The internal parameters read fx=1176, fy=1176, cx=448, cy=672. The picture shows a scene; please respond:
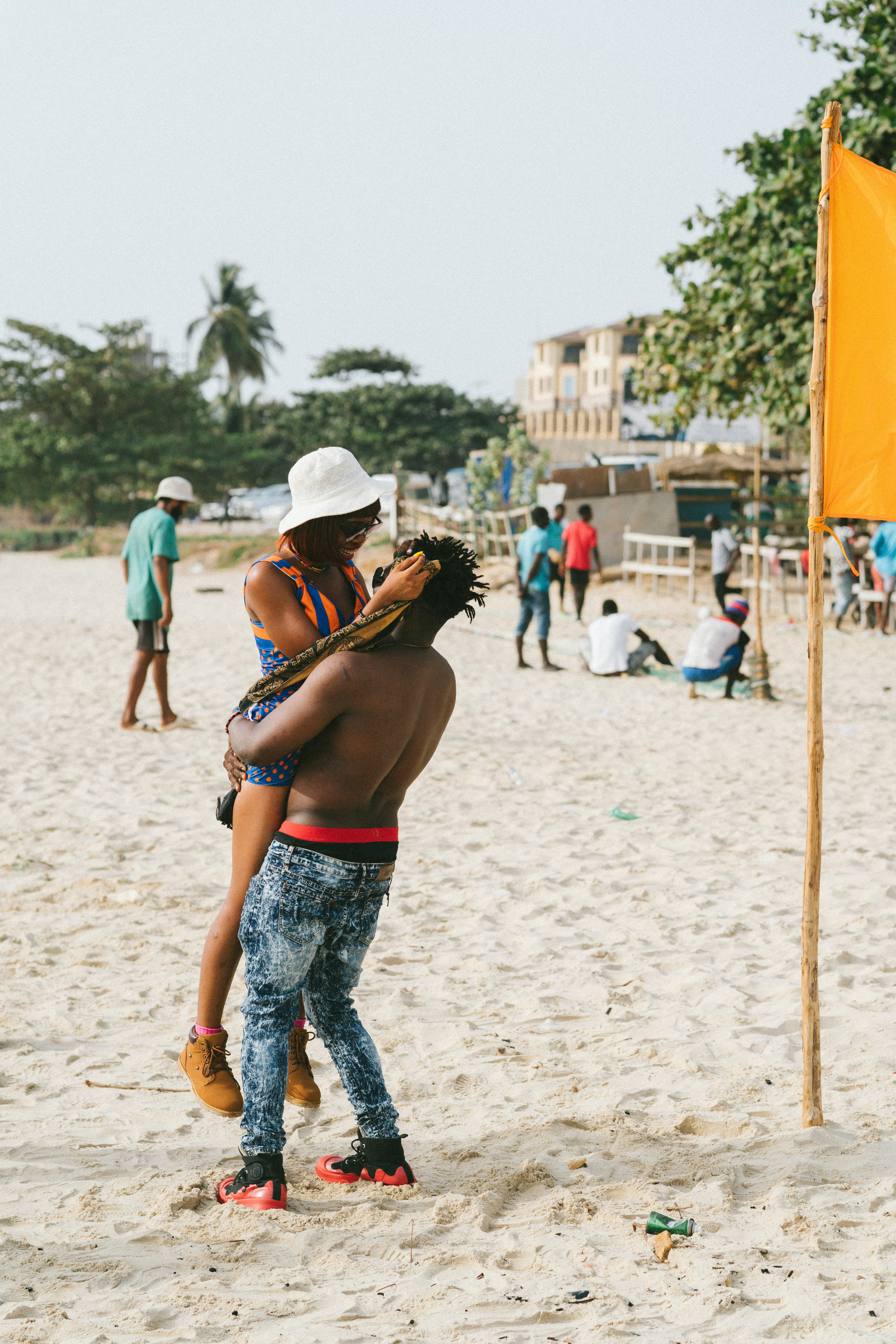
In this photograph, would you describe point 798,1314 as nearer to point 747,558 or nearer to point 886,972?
point 886,972

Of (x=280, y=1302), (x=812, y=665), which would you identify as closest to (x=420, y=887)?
(x=812, y=665)

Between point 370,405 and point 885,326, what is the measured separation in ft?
130

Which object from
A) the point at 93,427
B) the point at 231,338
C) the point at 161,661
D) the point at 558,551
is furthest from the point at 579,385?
the point at 161,661

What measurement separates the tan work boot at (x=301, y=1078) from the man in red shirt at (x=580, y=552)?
1312 centimetres

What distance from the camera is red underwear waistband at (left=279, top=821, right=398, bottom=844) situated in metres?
2.56

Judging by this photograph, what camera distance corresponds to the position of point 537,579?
12.2 m

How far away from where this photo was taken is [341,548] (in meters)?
2.80

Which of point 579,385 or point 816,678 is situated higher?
point 579,385

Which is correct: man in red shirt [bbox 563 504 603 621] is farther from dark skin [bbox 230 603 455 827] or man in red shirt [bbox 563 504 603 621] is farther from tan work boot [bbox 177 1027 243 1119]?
dark skin [bbox 230 603 455 827]

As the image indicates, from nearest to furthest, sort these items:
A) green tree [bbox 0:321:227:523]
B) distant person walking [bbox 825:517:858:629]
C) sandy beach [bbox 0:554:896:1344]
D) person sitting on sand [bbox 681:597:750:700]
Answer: sandy beach [bbox 0:554:896:1344]
person sitting on sand [bbox 681:597:750:700]
distant person walking [bbox 825:517:858:629]
green tree [bbox 0:321:227:523]

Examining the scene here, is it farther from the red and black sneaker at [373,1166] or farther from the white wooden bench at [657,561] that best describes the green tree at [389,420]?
the red and black sneaker at [373,1166]

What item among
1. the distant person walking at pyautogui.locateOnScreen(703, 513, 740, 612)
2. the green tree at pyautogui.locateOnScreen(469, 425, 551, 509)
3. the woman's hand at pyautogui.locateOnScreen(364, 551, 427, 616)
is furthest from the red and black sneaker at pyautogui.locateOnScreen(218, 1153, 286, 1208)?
the green tree at pyautogui.locateOnScreen(469, 425, 551, 509)

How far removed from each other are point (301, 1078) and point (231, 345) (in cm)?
5114

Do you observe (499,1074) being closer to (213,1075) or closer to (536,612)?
(213,1075)
